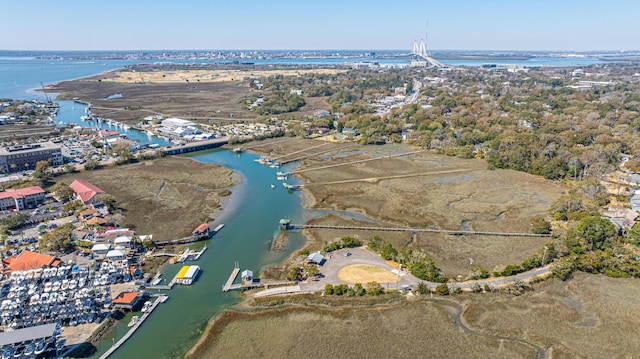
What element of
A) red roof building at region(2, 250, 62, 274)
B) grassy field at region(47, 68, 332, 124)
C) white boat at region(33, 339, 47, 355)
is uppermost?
grassy field at region(47, 68, 332, 124)

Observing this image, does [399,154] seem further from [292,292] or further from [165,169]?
[292,292]

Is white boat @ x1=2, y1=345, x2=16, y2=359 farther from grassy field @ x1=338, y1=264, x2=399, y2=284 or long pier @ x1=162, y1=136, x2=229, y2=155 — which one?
long pier @ x1=162, y1=136, x2=229, y2=155

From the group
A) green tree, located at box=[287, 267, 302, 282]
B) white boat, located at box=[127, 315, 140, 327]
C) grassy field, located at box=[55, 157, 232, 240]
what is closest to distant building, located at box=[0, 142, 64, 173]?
grassy field, located at box=[55, 157, 232, 240]

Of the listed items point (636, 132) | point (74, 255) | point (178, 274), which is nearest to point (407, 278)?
point (178, 274)

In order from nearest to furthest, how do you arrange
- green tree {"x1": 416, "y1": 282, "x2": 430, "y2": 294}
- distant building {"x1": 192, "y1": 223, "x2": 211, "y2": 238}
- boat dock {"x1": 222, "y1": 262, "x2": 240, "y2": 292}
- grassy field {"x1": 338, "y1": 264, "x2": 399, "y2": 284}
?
1. green tree {"x1": 416, "y1": 282, "x2": 430, "y2": 294}
2. boat dock {"x1": 222, "y1": 262, "x2": 240, "y2": 292}
3. grassy field {"x1": 338, "y1": 264, "x2": 399, "y2": 284}
4. distant building {"x1": 192, "y1": 223, "x2": 211, "y2": 238}

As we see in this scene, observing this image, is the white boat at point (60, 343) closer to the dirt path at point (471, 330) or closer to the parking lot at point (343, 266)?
the parking lot at point (343, 266)

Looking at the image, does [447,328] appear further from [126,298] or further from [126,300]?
[126,298]
